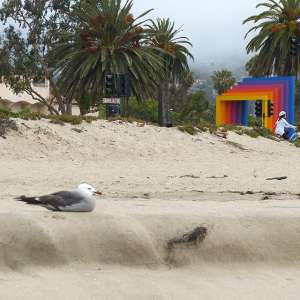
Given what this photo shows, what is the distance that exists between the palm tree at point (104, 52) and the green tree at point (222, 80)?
33264 millimetres

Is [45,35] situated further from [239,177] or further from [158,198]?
[158,198]

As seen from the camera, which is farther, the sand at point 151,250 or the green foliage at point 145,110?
the green foliage at point 145,110

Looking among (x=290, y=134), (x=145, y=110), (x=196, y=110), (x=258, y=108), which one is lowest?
(x=196, y=110)

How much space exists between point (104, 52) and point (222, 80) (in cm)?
3792

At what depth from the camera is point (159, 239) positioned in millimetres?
5715

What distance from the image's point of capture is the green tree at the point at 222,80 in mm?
69000

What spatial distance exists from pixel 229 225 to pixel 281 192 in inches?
143

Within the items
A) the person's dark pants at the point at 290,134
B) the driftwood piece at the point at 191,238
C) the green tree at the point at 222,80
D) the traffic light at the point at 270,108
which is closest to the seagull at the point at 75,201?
the driftwood piece at the point at 191,238

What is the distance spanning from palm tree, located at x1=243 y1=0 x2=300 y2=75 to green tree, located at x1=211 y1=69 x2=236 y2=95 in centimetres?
2628

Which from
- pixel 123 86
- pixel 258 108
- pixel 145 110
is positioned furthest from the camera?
pixel 145 110

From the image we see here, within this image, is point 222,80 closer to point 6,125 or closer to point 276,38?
point 276,38

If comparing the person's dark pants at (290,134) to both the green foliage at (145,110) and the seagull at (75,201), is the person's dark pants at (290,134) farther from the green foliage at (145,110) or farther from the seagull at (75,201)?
the green foliage at (145,110)

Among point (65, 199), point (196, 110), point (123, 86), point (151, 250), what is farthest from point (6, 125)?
point (196, 110)

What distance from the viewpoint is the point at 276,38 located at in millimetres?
38875
